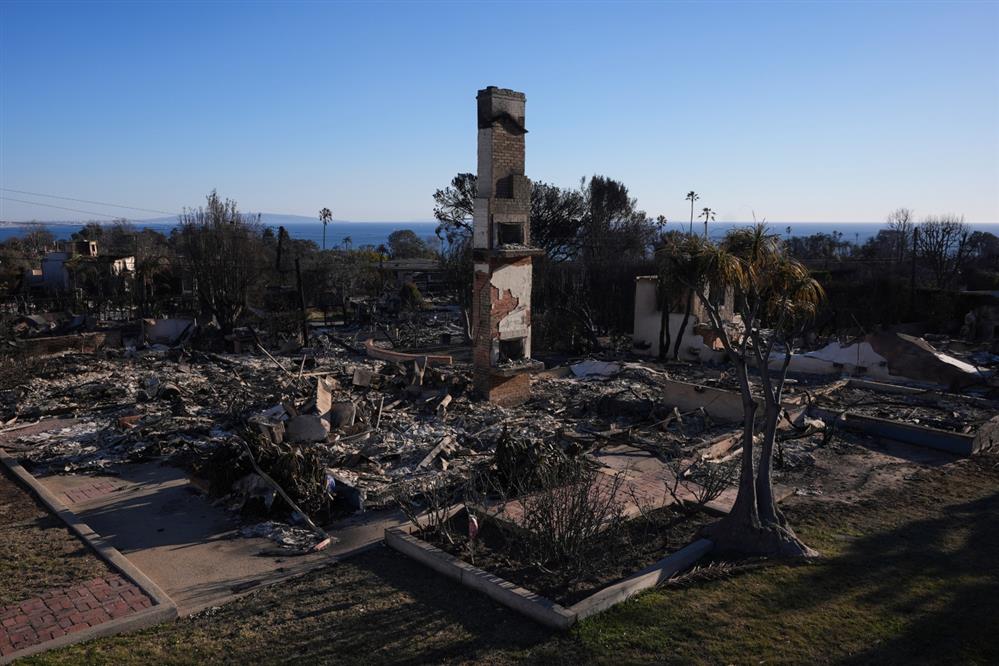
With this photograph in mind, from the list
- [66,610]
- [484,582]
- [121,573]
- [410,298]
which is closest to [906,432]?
[484,582]

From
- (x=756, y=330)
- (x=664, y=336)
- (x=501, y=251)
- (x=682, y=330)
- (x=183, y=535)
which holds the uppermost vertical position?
(x=501, y=251)

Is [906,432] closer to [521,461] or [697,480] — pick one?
[697,480]

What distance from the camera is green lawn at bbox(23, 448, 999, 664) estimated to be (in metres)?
5.60

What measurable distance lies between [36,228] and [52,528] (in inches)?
3193

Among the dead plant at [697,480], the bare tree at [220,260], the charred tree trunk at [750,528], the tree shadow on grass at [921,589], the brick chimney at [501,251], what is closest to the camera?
the tree shadow on grass at [921,589]

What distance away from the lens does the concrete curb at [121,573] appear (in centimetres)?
581

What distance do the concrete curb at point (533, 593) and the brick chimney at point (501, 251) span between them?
6790mm

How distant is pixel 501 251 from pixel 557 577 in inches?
319

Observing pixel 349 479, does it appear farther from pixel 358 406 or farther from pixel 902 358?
pixel 902 358

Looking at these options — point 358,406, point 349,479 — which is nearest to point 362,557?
point 349,479

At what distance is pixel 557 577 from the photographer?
6844 millimetres

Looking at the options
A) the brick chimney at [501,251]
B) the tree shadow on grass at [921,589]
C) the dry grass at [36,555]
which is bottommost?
the dry grass at [36,555]

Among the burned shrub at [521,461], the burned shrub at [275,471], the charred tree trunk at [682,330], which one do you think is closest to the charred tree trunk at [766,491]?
the burned shrub at [521,461]

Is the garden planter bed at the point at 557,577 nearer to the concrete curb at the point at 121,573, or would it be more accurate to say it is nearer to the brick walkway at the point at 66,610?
the concrete curb at the point at 121,573
